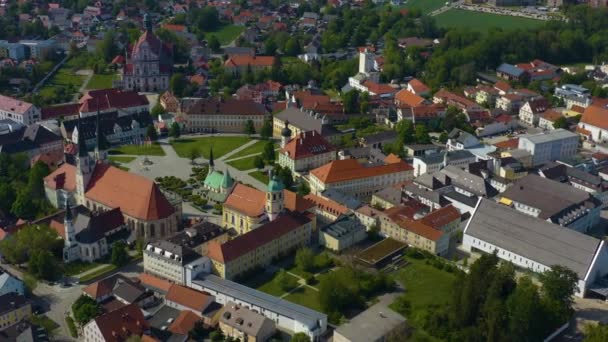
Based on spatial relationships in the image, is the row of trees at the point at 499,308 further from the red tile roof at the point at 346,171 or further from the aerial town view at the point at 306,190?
the red tile roof at the point at 346,171

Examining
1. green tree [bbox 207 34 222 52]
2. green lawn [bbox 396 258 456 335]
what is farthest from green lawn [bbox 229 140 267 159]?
green tree [bbox 207 34 222 52]

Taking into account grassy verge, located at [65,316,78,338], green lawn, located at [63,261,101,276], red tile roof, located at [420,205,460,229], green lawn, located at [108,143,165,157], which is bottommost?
grassy verge, located at [65,316,78,338]

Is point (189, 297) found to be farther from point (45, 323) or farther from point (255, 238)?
point (45, 323)

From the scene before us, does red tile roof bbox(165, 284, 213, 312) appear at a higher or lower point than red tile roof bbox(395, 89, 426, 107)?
lower

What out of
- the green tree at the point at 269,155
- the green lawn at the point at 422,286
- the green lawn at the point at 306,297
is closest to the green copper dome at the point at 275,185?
the green lawn at the point at 306,297

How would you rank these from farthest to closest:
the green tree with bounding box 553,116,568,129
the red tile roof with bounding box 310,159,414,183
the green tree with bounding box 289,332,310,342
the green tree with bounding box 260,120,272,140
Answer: the green tree with bounding box 553,116,568,129 < the green tree with bounding box 260,120,272,140 < the red tile roof with bounding box 310,159,414,183 < the green tree with bounding box 289,332,310,342

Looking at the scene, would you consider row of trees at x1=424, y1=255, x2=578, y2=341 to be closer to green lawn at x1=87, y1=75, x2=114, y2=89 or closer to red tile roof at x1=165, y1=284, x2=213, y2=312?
red tile roof at x1=165, y1=284, x2=213, y2=312
